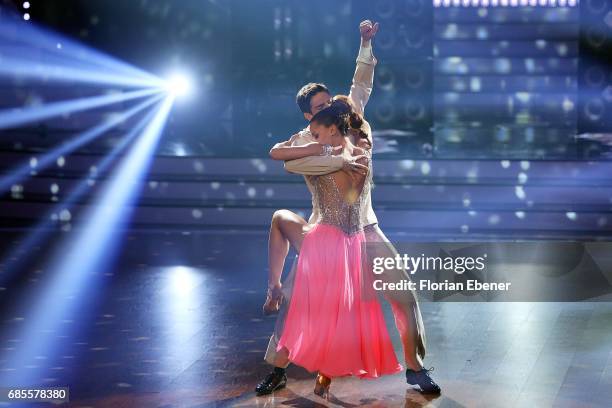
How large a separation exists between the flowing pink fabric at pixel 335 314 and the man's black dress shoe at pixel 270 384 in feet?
0.53

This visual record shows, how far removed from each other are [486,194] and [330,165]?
171 inches

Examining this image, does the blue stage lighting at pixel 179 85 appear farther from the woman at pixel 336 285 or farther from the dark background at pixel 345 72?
the woman at pixel 336 285

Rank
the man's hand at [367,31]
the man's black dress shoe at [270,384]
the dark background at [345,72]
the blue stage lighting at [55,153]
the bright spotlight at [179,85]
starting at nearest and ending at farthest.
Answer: the man's black dress shoe at [270,384] → the man's hand at [367,31] → the blue stage lighting at [55,153] → the dark background at [345,72] → the bright spotlight at [179,85]

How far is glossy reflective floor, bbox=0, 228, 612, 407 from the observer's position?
449cm

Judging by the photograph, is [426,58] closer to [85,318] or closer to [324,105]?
[85,318]

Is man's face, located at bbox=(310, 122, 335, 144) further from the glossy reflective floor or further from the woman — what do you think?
the glossy reflective floor

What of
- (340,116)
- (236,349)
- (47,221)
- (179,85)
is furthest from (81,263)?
(179,85)

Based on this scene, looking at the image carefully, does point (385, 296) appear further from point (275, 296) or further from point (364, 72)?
point (364, 72)

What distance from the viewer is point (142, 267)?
7285mm

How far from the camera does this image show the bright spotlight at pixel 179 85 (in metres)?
11.6

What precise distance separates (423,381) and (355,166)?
85 cm

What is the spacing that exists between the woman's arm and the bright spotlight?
23.9 feet

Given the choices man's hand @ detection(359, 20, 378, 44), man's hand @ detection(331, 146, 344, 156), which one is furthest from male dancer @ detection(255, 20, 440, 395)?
man's hand @ detection(359, 20, 378, 44)

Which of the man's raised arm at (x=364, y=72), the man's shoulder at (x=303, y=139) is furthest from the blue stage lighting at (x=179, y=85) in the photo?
the man's shoulder at (x=303, y=139)
